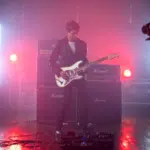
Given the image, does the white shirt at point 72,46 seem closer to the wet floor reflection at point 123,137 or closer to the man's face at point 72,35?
the man's face at point 72,35

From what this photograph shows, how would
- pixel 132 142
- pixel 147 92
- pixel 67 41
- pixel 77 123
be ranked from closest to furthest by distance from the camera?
pixel 132 142, pixel 67 41, pixel 77 123, pixel 147 92

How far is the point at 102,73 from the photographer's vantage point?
6.08 m

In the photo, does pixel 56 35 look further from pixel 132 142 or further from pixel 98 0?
pixel 132 142

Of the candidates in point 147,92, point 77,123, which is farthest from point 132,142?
point 147,92

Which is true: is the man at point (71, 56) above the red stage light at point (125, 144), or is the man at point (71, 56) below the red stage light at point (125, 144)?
above

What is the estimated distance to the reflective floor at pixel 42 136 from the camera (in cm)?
401

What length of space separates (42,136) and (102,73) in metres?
2.00

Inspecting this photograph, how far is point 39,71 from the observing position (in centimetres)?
604

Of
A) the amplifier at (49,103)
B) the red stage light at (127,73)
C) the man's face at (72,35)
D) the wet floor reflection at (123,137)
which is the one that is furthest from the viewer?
the red stage light at (127,73)

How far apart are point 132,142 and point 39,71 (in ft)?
8.28

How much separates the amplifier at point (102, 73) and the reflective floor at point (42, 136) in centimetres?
94

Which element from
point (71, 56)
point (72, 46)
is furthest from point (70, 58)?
point (72, 46)

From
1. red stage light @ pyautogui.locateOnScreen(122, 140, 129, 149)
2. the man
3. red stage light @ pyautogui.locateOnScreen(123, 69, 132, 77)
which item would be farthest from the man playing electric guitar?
red stage light @ pyautogui.locateOnScreen(123, 69, 132, 77)

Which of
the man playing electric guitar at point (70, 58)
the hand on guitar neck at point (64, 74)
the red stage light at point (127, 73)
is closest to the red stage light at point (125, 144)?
the man playing electric guitar at point (70, 58)
